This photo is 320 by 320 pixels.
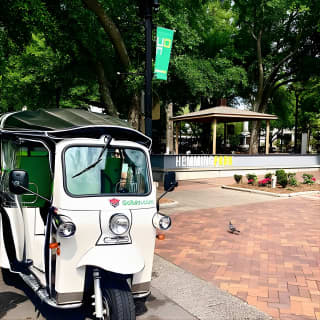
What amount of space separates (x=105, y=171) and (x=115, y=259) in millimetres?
896

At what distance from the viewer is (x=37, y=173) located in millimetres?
3820

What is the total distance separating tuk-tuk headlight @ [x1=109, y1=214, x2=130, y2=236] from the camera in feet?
9.86

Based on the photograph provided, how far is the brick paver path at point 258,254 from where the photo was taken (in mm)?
3924

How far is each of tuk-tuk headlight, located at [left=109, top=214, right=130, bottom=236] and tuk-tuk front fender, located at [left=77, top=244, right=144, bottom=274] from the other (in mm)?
143

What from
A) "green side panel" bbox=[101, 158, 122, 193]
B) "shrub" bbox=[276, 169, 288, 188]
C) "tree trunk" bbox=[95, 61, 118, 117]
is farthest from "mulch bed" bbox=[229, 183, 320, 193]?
"green side panel" bbox=[101, 158, 122, 193]

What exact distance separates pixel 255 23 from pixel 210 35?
149 inches

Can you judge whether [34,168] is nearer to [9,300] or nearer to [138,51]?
[9,300]

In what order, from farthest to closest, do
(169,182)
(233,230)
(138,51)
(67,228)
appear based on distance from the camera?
(138,51) < (233,230) < (169,182) < (67,228)

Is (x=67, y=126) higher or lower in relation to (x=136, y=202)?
higher

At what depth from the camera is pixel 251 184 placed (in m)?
13.6

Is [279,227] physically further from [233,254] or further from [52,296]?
[52,296]

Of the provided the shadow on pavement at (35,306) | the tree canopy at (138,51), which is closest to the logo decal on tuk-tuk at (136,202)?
the shadow on pavement at (35,306)

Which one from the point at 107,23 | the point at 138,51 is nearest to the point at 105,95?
the point at 107,23

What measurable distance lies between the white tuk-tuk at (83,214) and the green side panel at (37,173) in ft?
0.04
